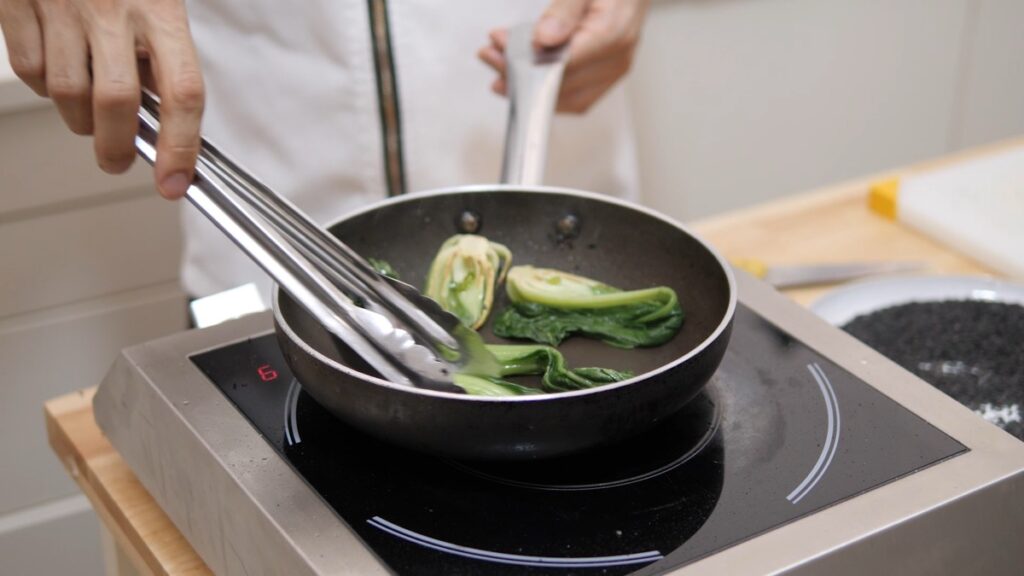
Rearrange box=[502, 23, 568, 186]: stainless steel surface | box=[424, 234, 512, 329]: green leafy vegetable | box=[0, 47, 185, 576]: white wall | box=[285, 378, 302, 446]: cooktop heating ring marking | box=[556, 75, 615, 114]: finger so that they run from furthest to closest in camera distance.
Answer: box=[0, 47, 185, 576]: white wall → box=[556, 75, 615, 114]: finger → box=[502, 23, 568, 186]: stainless steel surface → box=[424, 234, 512, 329]: green leafy vegetable → box=[285, 378, 302, 446]: cooktop heating ring marking

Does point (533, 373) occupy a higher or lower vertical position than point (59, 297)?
higher

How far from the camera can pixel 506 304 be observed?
2.67ft

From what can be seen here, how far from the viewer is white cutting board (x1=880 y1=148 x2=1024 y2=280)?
106cm

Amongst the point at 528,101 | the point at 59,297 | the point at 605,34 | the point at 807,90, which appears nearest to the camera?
the point at 528,101

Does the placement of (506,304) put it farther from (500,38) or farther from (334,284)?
(500,38)

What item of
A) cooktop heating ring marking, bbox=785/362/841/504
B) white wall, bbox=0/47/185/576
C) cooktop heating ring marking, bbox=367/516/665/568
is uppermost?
cooktop heating ring marking, bbox=367/516/665/568

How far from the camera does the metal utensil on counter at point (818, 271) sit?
101cm

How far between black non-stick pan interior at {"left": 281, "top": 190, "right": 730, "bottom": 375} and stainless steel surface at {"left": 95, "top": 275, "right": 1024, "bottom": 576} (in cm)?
11

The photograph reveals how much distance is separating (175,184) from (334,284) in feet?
0.36

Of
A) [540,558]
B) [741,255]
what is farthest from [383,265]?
[741,255]

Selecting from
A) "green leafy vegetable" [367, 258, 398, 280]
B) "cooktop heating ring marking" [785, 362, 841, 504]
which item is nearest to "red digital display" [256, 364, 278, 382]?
"green leafy vegetable" [367, 258, 398, 280]

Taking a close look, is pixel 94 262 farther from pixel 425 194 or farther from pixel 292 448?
pixel 292 448

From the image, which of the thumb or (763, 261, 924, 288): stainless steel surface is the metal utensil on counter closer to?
(763, 261, 924, 288): stainless steel surface

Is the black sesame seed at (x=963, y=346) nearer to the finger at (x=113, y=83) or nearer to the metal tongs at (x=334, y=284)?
the metal tongs at (x=334, y=284)
